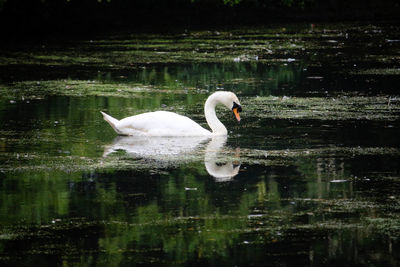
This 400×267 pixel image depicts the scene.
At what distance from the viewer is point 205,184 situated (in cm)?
830

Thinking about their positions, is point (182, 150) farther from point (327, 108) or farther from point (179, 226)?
point (327, 108)

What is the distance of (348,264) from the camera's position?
6016mm

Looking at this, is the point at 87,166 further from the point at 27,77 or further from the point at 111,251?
the point at 27,77

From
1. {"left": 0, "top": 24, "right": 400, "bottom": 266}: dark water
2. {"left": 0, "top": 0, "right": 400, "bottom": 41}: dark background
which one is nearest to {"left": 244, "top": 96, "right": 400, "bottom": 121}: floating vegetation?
{"left": 0, "top": 24, "right": 400, "bottom": 266}: dark water

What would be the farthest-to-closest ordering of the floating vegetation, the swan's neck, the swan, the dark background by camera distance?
the dark background < the floating vegetation < the swan's neck < the swan

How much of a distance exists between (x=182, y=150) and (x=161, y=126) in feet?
2.84

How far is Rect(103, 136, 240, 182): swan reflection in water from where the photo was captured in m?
9.02

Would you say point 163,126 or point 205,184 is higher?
point 163,126

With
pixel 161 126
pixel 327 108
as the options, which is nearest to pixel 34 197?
pixel 161 126

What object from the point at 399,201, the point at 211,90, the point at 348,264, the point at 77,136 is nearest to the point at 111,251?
the point at 348,264

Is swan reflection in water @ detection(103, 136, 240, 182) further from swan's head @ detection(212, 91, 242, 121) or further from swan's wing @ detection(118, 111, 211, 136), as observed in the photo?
swan's head @ detection(212, 91, 242, 121)

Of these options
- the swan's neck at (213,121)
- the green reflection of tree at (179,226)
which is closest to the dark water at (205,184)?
the green reflection of tree at (179,226)

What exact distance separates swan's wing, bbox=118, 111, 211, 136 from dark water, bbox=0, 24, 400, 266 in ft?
0.93

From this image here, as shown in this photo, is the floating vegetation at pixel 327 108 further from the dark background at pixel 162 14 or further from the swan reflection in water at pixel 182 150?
the dark background at pixel 162 14
